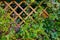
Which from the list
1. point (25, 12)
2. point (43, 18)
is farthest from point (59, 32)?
point (25, 12)

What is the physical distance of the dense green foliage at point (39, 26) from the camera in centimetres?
429

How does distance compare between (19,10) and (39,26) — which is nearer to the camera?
(39,26)

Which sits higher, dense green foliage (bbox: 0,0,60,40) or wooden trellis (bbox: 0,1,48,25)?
wooden trellis (bbox: 0,1,48,25)

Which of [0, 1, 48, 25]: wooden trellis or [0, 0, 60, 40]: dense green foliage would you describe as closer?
[0, 0, 60, 40]: dense green foliage

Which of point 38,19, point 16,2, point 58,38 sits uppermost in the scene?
point 16,2

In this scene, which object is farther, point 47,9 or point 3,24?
point 47,9

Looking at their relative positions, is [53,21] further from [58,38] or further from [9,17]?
[9,17]

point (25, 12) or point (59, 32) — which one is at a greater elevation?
point (25, 12)

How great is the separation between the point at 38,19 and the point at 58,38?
1.76 feet

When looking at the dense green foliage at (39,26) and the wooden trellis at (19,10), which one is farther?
the wooden trellis at (19,10)

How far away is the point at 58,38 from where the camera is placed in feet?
14.8

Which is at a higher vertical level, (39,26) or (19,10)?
(19,10)

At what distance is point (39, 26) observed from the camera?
4.39m

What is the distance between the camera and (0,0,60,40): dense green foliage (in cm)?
429
